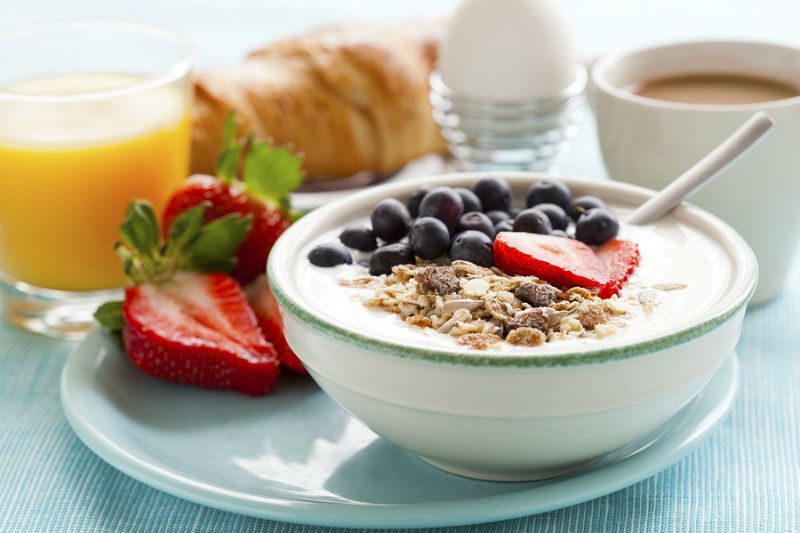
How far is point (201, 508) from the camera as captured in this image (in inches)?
50.9

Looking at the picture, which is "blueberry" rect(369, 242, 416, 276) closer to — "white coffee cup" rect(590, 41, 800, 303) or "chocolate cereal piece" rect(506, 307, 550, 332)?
"chocolate cereal piece" rect(506, 307, 550, 332)

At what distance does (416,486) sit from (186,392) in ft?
1.43

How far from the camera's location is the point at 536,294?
124 cm

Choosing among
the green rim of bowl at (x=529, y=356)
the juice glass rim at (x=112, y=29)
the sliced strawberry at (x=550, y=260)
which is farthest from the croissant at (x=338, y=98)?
the green rim of bowl at (x=529, y=356)

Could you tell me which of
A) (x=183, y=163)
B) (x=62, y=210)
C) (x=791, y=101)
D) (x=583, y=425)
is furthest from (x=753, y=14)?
(x=583, y=425)

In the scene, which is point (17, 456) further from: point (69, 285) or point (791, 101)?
point (791, 101)

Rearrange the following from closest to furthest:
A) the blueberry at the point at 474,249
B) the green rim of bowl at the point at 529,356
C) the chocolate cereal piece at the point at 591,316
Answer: the green rim of bowl at the point at 529,356 < the chocolate cereal piece at the point at 591,316 < the blueberry at the point at 474,249

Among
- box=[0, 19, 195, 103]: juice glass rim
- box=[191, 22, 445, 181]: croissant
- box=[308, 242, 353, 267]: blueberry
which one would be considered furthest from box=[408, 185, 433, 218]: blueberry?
box=[191, 22, 445, 181]: croissant

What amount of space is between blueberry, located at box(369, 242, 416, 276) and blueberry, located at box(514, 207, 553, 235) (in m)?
0.16

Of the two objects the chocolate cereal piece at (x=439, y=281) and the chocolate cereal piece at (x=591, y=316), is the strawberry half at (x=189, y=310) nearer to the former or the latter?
the chocolate cereal piece at (x=439, y=281)

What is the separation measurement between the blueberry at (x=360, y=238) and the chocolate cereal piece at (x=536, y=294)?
26 centimetres

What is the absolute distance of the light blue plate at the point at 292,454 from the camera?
118cm

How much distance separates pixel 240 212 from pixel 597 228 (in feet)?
2.06

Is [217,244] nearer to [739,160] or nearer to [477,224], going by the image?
[477,224]
